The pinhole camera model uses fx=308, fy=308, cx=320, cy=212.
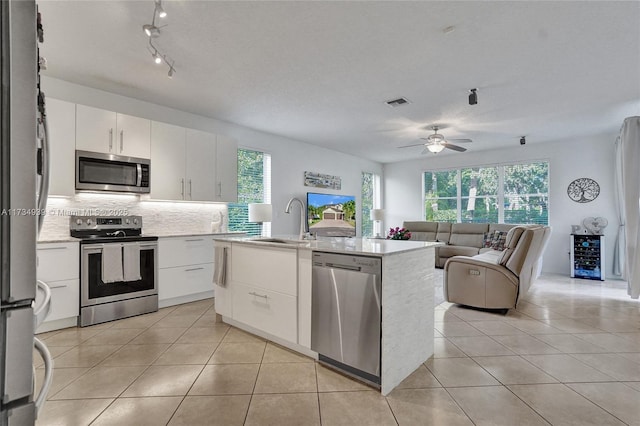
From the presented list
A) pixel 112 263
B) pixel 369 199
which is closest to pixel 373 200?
pixel 369 199

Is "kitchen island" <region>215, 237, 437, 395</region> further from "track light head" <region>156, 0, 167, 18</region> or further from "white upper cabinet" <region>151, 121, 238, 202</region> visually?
A: "track light head" <region>156, 0, 167, 18</region>

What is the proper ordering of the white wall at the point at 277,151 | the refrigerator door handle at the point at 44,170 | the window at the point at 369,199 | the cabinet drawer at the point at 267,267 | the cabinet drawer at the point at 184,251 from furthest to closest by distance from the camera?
the window at the point at 369,199, the cabinet drawer at the point at 184,251, the white wall at the point at 277,151, the cabinet drawer at the point at 267,267, the refrigerator door handle at the point at 44,170

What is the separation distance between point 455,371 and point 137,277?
326cm

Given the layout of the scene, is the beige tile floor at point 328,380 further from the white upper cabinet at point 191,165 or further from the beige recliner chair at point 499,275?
the white upper cabinet at point 191,165

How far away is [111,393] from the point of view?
6.35 ft

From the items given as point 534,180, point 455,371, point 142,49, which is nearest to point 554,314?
point 455,371

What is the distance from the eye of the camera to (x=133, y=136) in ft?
11.9

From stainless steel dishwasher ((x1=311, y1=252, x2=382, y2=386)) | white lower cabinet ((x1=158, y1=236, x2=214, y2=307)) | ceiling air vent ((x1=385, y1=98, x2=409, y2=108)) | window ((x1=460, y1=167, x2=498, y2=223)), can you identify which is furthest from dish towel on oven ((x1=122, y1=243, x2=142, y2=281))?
window ((x1=460, y1=167, x2=498, y2=223))

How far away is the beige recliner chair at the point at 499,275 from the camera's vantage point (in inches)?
136

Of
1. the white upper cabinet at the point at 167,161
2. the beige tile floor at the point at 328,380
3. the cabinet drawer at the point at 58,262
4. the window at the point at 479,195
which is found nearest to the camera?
the beige tile floor at the point at 328,380

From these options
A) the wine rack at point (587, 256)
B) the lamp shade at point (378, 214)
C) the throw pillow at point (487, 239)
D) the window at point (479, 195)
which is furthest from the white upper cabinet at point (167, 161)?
the wine rack at point (587, 256)

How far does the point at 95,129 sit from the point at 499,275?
15.6 feet

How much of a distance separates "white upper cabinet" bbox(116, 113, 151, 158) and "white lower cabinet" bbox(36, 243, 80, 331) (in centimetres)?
120

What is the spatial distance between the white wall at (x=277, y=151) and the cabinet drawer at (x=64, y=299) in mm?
2002
